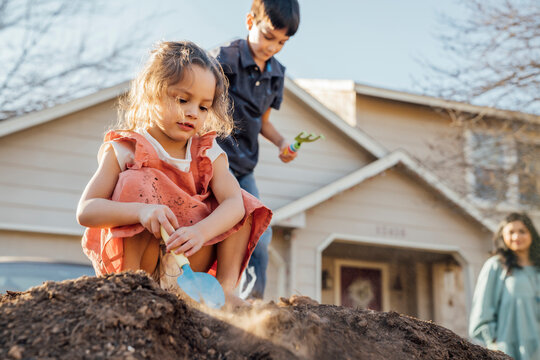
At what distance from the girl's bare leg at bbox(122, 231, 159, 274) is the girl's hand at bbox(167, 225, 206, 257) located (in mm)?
176

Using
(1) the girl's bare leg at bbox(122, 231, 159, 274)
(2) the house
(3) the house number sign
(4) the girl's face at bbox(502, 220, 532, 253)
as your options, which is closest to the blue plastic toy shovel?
(1) the girl's bare leg at bbox(122, 231, 159, 274)

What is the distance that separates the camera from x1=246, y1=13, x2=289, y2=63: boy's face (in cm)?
320

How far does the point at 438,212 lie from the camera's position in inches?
391

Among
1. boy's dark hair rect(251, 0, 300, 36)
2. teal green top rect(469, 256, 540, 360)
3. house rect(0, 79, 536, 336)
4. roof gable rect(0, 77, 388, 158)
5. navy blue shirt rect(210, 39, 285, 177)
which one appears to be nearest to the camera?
boy's dark hair rect(251, 0, 300, 36)

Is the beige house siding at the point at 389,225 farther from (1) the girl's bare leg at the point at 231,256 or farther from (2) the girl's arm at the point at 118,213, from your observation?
(2) the girl's arm at the point at 118,213

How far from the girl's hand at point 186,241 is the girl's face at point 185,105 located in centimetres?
44

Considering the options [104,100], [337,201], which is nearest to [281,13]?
[104,100]

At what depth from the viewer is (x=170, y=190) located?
2193 millimetres

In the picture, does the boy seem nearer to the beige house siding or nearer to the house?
the house

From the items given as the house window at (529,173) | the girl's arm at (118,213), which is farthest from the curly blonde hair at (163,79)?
the house window at (529,173)

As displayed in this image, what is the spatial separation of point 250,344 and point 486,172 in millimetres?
9870

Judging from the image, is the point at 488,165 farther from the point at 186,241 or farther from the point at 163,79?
→ the point at 186,241

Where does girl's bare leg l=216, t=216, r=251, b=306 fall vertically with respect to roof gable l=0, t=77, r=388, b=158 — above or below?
below

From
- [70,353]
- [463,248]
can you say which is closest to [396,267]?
[463,248]
